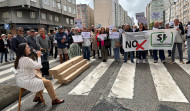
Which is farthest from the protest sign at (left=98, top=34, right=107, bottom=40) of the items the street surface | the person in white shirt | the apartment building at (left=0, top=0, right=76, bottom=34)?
the apartment building at (left=0, top=0, right=76, bottom=34)

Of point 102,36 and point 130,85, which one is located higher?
point 102,36

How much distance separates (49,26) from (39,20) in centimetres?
470

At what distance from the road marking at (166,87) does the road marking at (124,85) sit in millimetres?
785

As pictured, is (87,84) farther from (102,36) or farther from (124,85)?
(102,36)

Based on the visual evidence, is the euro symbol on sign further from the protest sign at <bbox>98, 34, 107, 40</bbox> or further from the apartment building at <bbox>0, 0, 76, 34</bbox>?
the apartment building at <bbox>0, 0, 76, 34</bbox>

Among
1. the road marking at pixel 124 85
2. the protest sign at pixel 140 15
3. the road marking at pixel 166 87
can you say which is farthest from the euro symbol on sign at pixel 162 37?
the protest sign at pixel 140 15

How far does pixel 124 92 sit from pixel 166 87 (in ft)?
4.59

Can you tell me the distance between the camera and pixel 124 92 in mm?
4836

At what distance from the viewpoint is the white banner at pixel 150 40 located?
8289 millimetres

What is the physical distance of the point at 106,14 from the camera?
95.6 metres

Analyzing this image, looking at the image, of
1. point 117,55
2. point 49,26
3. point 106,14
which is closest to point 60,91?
point 117,55

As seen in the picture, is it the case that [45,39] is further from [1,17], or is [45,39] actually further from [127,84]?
[1,17]

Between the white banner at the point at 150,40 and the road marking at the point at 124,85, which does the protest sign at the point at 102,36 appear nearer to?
the white banner at the point at 150,40

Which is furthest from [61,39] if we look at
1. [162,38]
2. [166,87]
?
[166,87]
